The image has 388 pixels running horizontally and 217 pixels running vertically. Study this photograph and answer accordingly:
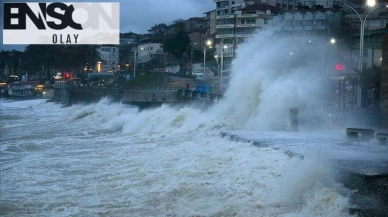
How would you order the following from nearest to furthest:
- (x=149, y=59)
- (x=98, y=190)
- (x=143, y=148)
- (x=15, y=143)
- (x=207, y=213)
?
(x=207, y=213), (x=98, y=190), (x=143, y=148), (x=15, y=143), (x=149, y=59)

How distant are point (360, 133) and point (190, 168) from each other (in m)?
6.07

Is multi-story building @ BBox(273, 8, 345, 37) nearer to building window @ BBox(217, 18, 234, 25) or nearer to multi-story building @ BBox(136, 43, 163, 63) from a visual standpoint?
building window @ BBox(217, 18, 234, 25)

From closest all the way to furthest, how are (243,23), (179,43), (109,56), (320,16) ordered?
(320,16) < (243,23) < (179,43) < (109,56)

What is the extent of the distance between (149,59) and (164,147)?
82.7 meters

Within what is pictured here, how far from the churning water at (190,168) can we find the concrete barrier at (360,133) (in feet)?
12.1

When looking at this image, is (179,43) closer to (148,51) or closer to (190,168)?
(148,51)

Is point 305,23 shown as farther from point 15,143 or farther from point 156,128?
point 15,143

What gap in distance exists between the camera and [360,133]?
662 inches

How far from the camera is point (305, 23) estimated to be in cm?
5397

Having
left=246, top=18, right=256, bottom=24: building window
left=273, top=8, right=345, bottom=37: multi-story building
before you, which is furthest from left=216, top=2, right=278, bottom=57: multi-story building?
left=273, top=8, right=345, bottom=37: multi-story building

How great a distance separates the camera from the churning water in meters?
10.7

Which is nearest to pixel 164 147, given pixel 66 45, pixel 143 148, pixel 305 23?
pixel 143 148

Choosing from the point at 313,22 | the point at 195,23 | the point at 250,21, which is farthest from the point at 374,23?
the point at 195,23

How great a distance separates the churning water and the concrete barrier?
370 cm
